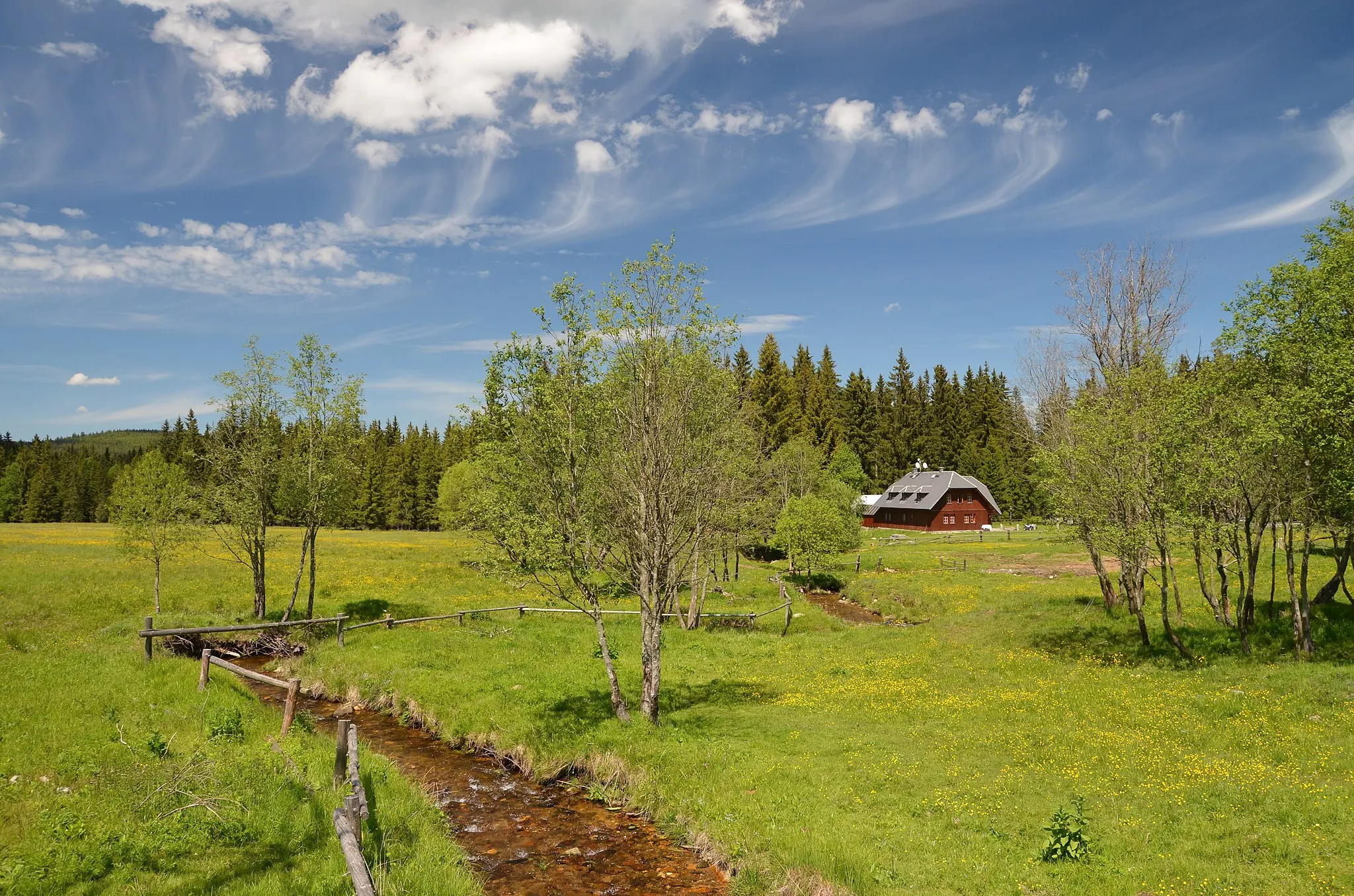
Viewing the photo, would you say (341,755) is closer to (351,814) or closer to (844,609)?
(351,814)

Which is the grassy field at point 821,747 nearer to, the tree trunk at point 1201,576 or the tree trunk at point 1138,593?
the tree trunk at point 1138,593

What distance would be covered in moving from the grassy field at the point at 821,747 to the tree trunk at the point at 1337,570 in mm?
1391

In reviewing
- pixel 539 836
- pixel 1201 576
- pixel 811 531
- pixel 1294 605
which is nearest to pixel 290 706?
pixel 539 836

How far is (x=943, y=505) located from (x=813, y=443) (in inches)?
779

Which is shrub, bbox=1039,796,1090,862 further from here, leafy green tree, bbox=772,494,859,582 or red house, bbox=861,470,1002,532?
red house, bbox=861,470,1002,532

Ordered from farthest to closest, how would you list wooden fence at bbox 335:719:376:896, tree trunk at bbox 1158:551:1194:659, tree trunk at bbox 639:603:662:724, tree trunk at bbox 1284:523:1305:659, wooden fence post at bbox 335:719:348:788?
tree trunk at bbox 1158:551:1194:659, tree trunk at bbox 1284:523:1305:659, tree trunk at bbox 639:603:662:724, wooden fence post at bbox 335:719:348:788, wooden fence at bbox 335:719:376:896

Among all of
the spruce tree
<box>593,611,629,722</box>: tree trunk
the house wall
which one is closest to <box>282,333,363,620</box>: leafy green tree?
<box>593,611,629,722</box>: tree trunk

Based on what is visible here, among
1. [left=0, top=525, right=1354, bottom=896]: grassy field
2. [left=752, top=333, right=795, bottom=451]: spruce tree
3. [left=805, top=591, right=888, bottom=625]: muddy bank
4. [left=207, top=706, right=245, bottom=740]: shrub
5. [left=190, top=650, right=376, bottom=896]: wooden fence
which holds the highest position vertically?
[left=752, top=333, right=795, bottom=451]: spruce tree

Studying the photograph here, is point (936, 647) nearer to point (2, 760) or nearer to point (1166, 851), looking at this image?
point (1166, 851)

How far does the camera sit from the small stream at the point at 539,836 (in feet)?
43.0

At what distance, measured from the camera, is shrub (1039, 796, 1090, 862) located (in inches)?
450

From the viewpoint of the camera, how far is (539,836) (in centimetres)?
1505

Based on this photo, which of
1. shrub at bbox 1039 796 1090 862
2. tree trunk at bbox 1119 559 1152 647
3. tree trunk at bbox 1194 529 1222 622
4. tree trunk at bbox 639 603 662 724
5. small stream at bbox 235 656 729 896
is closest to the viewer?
shrub at bbox 1039 796 1090 862

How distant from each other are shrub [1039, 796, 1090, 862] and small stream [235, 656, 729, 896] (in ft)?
18.9
